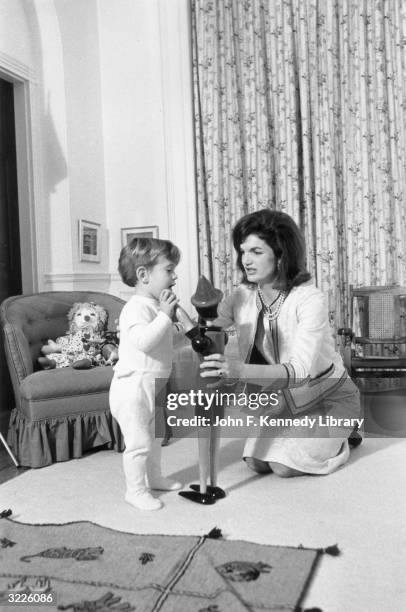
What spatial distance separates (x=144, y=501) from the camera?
7.89ft

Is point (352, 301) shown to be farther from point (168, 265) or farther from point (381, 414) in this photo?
point (168, 265)

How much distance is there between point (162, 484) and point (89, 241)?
294 centimetres

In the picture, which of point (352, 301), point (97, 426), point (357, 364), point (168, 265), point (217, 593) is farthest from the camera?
point (352, 301)

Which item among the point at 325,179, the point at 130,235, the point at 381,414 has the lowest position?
the point at 381,414

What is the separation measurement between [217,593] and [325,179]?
380 centimetres

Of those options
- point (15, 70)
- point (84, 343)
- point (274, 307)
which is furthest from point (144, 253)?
point (15, 70)

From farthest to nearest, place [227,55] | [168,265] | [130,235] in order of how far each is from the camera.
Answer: [130,235], [227,55], [168,265]

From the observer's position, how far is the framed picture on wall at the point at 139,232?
5.20m

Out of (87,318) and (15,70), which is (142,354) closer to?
(87,318)

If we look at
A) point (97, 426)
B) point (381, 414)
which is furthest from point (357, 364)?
point (97, 426)

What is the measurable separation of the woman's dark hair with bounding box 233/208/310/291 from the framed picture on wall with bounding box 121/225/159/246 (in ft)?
8.48

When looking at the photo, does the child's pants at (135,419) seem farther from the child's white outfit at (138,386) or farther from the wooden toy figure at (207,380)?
the wooden toy figure at (207,380)

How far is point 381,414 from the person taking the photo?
4285 millimetres

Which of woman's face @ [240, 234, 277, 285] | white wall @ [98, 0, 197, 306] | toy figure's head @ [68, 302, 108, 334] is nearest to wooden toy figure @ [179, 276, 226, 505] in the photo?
woman's face @ [240, 234, 277, 285]
